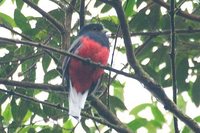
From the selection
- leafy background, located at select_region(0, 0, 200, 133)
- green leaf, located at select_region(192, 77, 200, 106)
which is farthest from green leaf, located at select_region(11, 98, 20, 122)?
green leaf, located at select_region(192, 77, 200, 106)

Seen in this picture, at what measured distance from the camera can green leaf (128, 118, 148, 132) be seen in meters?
3.66

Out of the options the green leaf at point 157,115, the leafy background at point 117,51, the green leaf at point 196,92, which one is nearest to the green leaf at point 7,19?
the leafy background at point 117,51

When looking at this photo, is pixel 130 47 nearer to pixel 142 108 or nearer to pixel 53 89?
pixel 53 89

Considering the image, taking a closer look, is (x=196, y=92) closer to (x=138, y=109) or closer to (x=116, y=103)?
(x=138, y=109)

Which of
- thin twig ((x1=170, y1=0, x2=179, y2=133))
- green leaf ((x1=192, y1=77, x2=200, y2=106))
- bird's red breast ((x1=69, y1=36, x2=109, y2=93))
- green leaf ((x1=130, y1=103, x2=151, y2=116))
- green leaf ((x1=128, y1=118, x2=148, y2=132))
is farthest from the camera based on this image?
bird's red breast ((x1=69, y1=36, x2=109, y2=93))

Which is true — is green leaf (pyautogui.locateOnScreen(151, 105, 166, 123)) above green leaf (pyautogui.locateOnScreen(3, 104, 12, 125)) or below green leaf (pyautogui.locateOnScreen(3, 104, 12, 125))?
above

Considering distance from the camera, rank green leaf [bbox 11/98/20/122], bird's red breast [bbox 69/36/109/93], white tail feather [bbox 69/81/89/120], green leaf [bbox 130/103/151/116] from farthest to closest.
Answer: bird's red breast [bbox 69/36/109/93] → green leaf [bbox 130/103/151/116] → green leaf [bbox 11/98/20/122] → white tail feather [bbox 69/81/89/120]

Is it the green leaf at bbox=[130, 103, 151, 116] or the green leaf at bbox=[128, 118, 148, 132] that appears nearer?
the green leaf at bbox=[128, 118, 148, 132]

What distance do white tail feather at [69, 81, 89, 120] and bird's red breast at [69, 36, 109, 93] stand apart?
0.34 ft

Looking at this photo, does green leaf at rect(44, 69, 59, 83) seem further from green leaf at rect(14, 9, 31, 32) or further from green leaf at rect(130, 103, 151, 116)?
green leaf at rect(130, 103, 151, 116)

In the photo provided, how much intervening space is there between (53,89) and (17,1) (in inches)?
41.2

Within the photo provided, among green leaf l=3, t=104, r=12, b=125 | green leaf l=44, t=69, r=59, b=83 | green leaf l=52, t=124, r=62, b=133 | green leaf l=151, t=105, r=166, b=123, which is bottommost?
green leaf l=52, t=124, r=62, b=133

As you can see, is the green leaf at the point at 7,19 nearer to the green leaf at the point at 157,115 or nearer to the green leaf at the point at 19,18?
the green leaf at the point at 19,18

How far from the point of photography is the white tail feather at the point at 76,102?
137 inches
